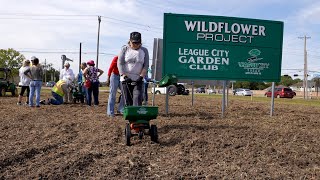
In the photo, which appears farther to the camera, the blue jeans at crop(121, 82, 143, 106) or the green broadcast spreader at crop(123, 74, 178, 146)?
the blue jeans at crop(121, 82, 143, 106)

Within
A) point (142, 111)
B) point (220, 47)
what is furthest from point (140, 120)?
point (220, 47)

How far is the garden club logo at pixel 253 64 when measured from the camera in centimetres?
948

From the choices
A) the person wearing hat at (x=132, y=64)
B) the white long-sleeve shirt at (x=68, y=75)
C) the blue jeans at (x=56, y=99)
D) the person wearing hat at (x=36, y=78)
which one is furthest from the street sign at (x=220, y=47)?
A: the white long-sleeve shirt at (x=68, y=75)

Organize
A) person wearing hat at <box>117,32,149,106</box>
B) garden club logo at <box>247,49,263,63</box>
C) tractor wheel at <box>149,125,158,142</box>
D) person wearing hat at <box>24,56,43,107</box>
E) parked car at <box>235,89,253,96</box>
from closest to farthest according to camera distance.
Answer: tractor wheel at <box>149,125,158,142</box> → person wearing hat at <box>117,32,149,106</box> → garden club logo at <box>247,49,263,63</box> → person wearing hat at <box>24,56,43,107</box> → parked car at <box>235,89,253,96</box>

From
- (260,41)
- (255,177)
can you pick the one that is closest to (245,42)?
(260,41)

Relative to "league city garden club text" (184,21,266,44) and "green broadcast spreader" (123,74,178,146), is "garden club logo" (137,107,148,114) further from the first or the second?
"league city garden club text" (184,21,266,44)

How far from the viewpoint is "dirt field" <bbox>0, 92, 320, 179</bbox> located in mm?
4539

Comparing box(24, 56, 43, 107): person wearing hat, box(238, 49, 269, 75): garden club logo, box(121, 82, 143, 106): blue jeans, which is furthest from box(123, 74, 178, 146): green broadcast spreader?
box(24, 56, 43, 107): person wearing hat

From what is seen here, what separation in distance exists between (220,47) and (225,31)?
41 centimetres

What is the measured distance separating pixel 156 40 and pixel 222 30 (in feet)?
9.16

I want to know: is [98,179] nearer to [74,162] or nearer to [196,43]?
[74,162]

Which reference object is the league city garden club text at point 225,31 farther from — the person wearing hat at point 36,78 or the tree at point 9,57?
the tree at point 9,57

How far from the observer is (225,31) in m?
9.27

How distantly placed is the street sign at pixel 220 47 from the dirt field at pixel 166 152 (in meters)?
1.95
